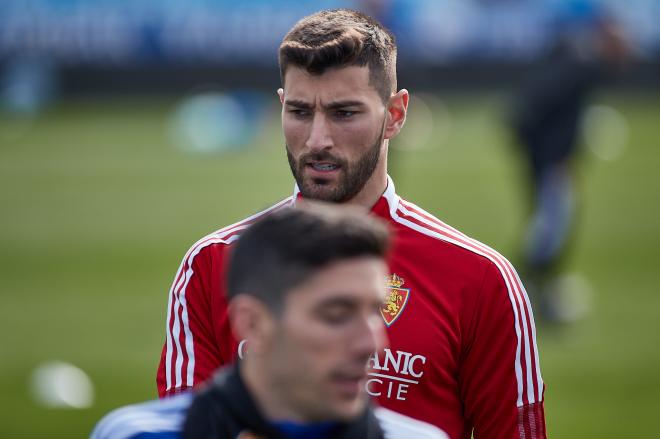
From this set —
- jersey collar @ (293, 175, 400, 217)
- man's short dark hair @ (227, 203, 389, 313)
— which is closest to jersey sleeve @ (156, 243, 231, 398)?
jersey collar @ (293, 175, 400, 217)

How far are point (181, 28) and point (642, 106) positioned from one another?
8.77 meters

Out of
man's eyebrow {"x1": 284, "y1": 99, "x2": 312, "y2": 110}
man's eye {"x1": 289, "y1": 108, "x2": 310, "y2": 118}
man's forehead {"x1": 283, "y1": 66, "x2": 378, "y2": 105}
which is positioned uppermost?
man's forehead {"x1": 283, "y1": 66, "x2": 378, "y2": 105}

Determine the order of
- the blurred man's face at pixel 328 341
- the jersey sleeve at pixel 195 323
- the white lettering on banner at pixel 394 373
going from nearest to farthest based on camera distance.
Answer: the blurred man's face at pixel 328 341 < the white lettering on banner at pixel 394 373 < the jersey sleeve at pixel 195 323

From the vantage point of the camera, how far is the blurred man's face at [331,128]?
3.77m

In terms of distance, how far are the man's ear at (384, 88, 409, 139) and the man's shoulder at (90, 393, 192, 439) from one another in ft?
4.63

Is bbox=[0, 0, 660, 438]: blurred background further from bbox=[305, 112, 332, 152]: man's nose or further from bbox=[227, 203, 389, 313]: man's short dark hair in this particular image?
bbox=[227, 203, 389, 313]: man's short dark hair

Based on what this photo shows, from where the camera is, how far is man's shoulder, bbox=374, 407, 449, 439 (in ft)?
9.41

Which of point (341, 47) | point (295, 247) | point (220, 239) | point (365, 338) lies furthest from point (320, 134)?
point (365, 338)

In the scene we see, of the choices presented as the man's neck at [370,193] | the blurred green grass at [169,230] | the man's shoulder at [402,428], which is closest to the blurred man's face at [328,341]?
the man's shoulder at [402,428]

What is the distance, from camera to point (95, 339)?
33.4 feet

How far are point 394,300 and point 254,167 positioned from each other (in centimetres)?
1435

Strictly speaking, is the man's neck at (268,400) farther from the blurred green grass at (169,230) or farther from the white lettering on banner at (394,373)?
the blurred green grass at (169,230)

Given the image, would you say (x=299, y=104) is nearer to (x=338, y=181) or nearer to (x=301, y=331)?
(x=338, y=181)

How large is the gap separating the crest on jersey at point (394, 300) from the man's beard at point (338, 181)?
1.02 ft
